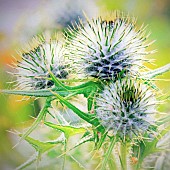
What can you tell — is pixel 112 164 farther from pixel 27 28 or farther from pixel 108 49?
pixel 27 28

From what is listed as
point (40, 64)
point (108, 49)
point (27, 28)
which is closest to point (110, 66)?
point (108, 49)

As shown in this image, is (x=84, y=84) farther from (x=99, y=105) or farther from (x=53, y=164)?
(x=53, y=164)

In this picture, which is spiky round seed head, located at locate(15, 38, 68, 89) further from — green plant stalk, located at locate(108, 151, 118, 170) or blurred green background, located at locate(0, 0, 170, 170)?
blurred green background, located at locate(0, 0, 170, 170)

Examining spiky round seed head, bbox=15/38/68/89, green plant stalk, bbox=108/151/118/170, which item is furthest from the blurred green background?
green plant stalk, bbox=108/151/118/170

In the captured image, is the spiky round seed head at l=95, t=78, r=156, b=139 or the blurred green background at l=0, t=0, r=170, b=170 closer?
the spiky round seed head at l=95, t=78, r=156, b=139

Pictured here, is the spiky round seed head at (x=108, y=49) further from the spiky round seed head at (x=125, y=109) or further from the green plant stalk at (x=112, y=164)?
the green plant stalk at (x=112, y=164)

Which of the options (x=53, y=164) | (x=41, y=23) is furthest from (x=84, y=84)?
(x=41, y=23)
